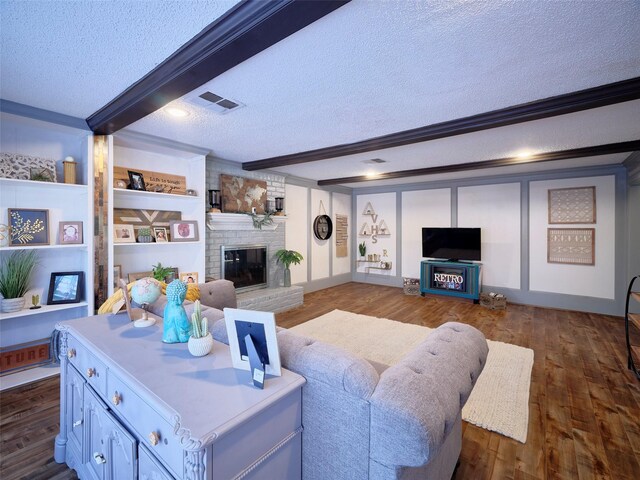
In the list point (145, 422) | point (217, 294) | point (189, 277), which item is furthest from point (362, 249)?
point (145, 422)

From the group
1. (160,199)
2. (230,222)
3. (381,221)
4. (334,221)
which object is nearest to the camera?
(160,199)

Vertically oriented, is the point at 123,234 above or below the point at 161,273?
above

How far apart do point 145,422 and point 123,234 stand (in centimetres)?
284

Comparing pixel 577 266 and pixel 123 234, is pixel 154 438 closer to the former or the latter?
pixel 123 234

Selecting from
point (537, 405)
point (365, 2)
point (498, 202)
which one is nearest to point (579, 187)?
point (498, 202)

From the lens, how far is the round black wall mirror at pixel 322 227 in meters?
6.41

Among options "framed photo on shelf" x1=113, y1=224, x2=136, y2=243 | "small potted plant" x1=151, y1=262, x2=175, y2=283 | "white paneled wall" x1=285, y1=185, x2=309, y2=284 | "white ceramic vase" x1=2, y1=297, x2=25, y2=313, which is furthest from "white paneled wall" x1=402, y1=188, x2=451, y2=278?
"white ceramic vase" x1=2, y1=297, x2=25, y2=313

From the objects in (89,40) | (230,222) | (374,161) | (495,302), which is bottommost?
(495,302)

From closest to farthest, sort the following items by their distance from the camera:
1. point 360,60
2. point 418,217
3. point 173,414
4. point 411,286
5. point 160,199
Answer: point 173,414
point 360,60
point 160,199
point 411,286
point 418,217

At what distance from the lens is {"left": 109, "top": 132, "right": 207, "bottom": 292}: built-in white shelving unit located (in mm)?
3332

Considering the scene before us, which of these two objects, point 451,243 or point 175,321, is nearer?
point 175,321

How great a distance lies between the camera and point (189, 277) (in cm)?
388

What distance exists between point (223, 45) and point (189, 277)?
307 centimetres

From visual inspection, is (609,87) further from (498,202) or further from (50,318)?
(50,318)
